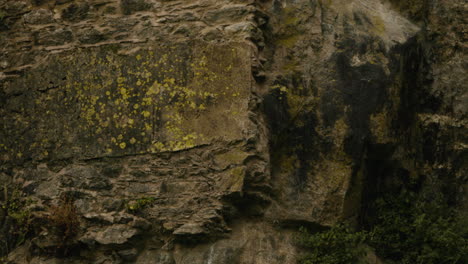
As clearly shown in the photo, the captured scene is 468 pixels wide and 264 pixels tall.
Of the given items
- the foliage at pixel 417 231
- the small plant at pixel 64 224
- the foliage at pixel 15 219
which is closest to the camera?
the small plant at pixel 64 224

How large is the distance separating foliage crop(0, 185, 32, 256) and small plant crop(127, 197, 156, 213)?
1.11 m

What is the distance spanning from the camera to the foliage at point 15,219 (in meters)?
5.92

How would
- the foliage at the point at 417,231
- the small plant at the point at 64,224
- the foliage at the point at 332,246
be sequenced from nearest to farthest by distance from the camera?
the foliage at the point at 332,246 → the small plant at the point at 64,224 → the foliage at the point at 417,231

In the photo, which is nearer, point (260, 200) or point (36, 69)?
point (260, 200)

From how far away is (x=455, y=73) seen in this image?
261 inches

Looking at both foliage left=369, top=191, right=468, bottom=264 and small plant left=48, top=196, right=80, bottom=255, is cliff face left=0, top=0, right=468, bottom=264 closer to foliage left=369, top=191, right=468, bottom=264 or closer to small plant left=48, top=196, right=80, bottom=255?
small plant left=48, top=196, right=80, bottom=255

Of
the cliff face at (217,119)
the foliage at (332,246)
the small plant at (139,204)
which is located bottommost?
the foliage at (332,246)

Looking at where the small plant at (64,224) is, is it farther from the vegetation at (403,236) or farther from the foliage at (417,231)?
the foliage at (417,231)

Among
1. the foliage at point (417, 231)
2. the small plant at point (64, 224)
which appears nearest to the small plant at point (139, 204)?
the small plant at point (64, 224)

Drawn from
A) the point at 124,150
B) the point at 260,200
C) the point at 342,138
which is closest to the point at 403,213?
the point at 342,138

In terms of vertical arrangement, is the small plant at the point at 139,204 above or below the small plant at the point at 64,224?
above

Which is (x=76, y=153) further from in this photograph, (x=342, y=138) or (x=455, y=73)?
(x=455, y=73)

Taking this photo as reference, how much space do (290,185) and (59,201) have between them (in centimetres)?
244

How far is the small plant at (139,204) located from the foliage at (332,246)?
61.7 inches
